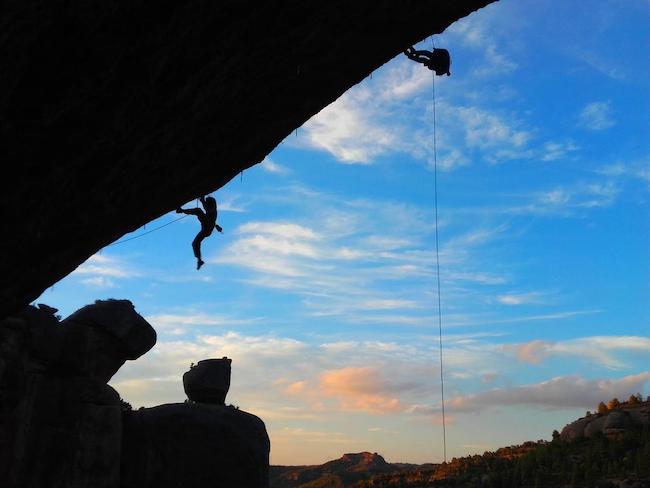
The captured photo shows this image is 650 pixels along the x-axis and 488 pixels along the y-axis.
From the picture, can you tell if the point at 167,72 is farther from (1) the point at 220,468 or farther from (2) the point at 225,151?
(1) the point at 220,468

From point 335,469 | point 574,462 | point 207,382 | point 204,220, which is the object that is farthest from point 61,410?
point 335,469

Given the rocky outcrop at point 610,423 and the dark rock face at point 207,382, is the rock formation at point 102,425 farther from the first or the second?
the rocky outcrop at point 610,423

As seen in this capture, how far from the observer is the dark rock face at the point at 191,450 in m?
19.6

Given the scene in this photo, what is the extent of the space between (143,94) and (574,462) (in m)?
31.3

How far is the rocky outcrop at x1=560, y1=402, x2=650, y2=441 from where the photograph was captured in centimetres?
3325

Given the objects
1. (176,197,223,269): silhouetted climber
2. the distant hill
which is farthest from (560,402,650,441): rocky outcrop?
(176,197,223,269): silhouetted climber

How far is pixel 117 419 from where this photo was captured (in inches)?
773

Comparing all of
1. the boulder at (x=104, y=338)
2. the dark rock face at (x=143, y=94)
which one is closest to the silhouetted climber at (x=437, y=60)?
the dark rock face at (x=143, y=94)

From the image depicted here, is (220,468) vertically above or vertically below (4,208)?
below

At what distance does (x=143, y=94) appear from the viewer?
5133 mm

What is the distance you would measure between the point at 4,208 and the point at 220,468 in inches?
642

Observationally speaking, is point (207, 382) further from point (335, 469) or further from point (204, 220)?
point (335, 469)

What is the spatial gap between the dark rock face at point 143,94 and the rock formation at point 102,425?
11535 millimetres

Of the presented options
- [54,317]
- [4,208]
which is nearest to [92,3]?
[4,208]
